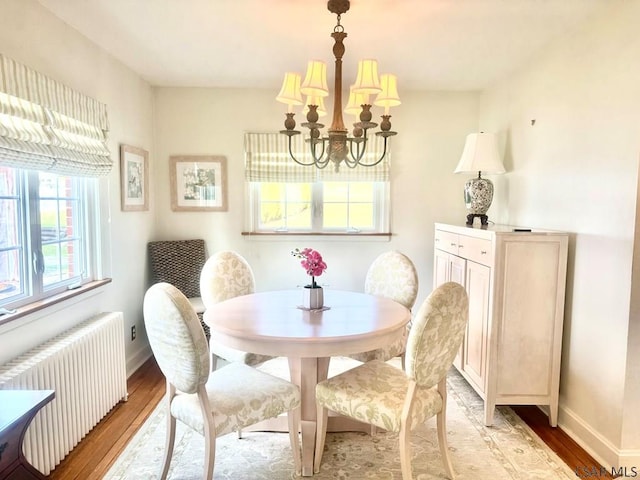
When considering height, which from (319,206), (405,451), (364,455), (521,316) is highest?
(319,206)

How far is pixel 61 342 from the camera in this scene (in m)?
2.15

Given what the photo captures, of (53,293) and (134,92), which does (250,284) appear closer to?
(53,293)

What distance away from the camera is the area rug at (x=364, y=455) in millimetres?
2045

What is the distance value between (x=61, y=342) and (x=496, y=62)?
3332 millimetres

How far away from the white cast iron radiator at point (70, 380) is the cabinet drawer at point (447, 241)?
7.81ft

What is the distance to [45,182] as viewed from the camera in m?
2.33

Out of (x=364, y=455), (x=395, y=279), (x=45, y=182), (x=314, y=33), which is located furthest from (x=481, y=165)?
(x=45, y=182)

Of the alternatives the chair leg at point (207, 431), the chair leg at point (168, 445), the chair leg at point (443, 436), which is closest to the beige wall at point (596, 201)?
the chair leg at point (443, 436)

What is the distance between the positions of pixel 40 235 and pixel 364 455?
2130 millimetres

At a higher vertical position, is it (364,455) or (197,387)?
(197,387)

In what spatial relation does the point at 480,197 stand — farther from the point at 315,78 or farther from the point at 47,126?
the point at 47,126

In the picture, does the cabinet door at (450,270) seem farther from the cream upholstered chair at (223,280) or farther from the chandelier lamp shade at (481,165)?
the cream upholstered chair at (223,280)

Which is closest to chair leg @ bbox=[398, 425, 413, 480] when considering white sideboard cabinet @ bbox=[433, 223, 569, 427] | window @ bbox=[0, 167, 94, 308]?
white sideboard cabinet @ bbox=[433, 223, 569, 427]

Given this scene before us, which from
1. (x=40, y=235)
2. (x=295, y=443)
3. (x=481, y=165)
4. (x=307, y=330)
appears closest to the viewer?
(x=307, y=330)
